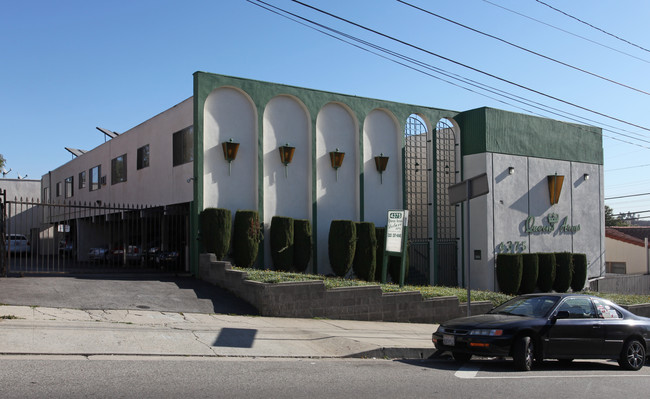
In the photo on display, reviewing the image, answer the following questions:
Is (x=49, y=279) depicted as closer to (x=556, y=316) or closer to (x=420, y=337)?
(x=420, y=337)

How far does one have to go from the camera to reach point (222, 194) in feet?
58.5

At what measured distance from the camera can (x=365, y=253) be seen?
64.2 ft

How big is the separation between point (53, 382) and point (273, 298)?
706cm

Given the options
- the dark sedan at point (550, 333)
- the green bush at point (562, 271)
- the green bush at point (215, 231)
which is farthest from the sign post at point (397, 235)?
the green bush at point (562, 271)

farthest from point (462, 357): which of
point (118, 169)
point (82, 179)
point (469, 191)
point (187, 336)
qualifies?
point (82, 179)

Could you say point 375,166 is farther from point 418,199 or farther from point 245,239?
point 245,239

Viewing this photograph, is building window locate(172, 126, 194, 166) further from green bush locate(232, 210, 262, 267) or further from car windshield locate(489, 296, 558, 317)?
car windshield locate(489, 296, 558, 317)

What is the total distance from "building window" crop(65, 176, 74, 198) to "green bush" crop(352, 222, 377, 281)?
20.2 meters

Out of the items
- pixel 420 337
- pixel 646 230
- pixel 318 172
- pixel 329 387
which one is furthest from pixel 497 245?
pixel 646 230

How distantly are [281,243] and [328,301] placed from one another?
426 centimetres

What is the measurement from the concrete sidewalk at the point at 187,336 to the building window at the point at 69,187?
2272 cm

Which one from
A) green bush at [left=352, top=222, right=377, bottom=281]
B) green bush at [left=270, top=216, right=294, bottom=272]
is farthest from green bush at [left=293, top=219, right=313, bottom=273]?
green bush at [left=352, top=222, right=377, bottom=281]

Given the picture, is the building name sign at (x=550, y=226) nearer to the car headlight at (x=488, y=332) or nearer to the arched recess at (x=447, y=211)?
the arched recess at (x=447, y=211)

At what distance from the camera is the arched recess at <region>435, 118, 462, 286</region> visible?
2277 cm
